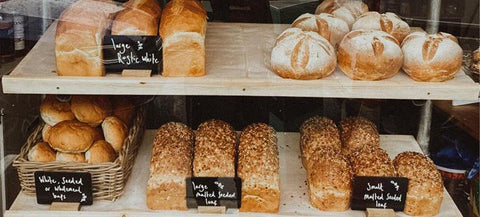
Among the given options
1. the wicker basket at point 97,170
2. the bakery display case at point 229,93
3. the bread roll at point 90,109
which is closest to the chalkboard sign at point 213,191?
the bakery display case at point 229,93

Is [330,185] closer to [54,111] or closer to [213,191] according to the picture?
[213,191]

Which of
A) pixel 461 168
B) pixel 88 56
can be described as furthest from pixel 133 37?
pixel 461 168

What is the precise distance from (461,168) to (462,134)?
0.17m

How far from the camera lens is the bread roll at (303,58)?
2.19 m

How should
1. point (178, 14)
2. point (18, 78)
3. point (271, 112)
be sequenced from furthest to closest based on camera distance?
1. point (271, 112)
2. point (178, 14)
3. point (18, 78)

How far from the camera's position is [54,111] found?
2.55 m

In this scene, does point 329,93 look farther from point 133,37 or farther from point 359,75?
point 133,37

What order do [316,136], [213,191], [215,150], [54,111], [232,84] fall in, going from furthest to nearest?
[316,136], [54,111], [215,150], [213,191], [232,84]

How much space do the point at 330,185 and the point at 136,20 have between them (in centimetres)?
94

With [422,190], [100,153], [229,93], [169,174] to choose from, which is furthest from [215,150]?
[422,190]

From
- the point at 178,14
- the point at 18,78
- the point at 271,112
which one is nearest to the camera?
the point at 18,78

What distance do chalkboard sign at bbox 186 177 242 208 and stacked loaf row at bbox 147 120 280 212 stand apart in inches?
0.9

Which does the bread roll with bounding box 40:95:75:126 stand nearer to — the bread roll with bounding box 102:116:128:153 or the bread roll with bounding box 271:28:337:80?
the bread roll with bounding box 102:116:128:153

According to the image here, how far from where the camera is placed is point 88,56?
219 cm
